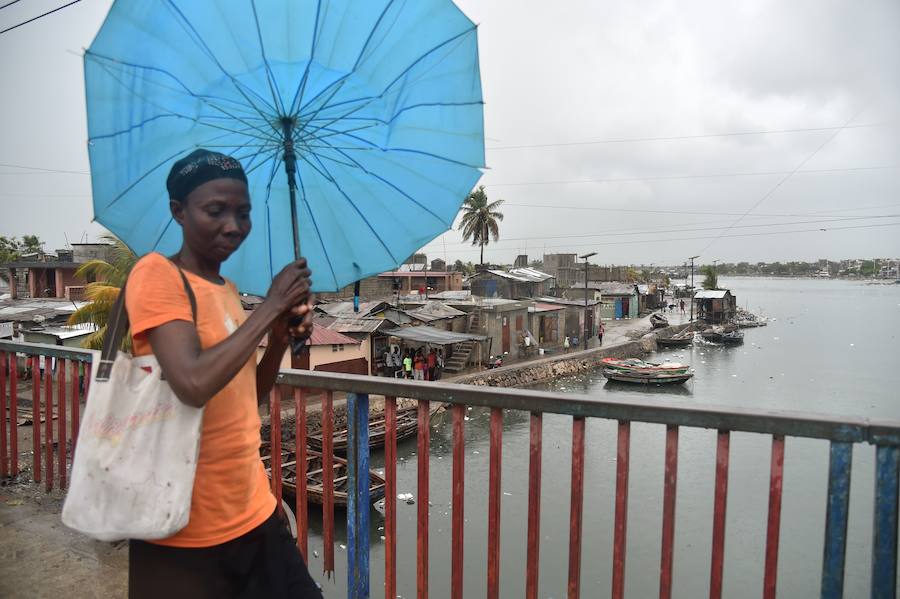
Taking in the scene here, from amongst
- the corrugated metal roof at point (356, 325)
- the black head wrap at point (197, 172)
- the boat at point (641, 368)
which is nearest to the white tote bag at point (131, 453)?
the black head wrap at point (197, 172)

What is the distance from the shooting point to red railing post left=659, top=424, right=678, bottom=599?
5.53 feet

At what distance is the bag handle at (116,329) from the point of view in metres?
1.18

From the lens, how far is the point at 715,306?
48156 mm

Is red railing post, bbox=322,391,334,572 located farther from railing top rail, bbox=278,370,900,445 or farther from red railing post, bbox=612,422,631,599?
red railing post, bbox=612,422,631,599

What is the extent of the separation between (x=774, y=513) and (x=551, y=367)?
24425 millimetres

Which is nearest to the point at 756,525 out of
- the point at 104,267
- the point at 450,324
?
the point at 450,324

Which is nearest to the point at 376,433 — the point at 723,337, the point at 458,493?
the point at 458,493

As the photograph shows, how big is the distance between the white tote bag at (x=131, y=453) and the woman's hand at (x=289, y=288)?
0.17m

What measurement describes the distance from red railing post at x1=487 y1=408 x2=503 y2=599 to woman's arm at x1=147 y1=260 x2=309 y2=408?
0.95 metres

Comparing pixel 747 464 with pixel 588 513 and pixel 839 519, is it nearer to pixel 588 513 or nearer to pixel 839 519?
pixel 588 513

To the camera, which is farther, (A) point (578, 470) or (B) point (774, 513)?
(A) point (578, 470)

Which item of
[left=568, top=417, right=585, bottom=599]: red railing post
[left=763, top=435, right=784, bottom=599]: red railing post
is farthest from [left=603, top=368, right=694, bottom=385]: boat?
[left=763, top=435, right=784, bottom=599]: red railing post

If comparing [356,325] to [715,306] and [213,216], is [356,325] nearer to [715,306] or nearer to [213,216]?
[213,216]

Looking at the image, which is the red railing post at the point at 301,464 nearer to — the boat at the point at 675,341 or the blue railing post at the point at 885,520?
the blue railing post at the point at 885,520
